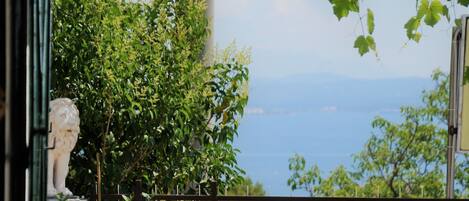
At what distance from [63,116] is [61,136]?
0.40ft

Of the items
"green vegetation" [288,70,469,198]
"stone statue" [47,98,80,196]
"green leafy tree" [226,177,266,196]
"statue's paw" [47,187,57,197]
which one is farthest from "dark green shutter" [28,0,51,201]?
"green vegetation" [288,70,469,198]

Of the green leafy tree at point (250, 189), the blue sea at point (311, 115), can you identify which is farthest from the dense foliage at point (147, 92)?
the blue sea at point (311, 115)

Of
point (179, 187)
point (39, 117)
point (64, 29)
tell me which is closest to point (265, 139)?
point (179, 187)

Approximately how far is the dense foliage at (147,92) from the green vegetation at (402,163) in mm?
2303

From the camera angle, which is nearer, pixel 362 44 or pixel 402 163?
pixel 362 44

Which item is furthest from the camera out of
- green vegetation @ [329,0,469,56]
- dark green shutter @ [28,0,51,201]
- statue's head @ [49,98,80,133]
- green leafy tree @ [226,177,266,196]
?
green leafy tree @ [226,177,266,196]

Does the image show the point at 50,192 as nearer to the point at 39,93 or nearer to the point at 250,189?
the point at 39,93

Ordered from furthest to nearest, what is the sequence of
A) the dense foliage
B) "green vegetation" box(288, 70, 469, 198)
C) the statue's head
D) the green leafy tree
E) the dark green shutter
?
1. "green vegetation" box(288, 70, 469, 198)
2. the green leafy tree
3. the dense foliage
4. the statue's head
5. the dark green shutter

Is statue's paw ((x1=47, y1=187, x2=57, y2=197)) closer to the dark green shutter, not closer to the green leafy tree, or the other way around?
the dark green shutter

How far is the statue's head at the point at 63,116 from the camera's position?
13.0 ft

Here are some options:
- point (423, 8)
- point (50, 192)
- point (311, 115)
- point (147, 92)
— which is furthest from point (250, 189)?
point (423, 8)

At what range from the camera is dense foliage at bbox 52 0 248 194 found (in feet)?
16.2

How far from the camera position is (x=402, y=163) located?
7828 mm

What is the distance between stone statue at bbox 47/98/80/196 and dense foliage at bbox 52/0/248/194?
772mm
